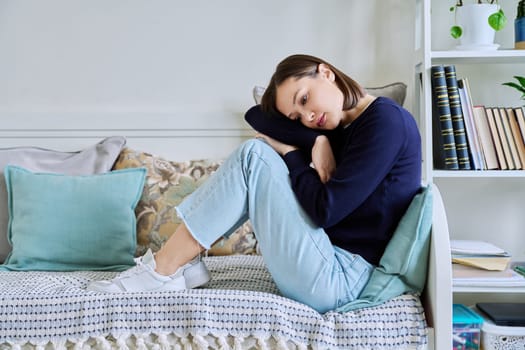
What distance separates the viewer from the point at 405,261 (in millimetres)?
1466

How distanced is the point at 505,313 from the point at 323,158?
755 mm

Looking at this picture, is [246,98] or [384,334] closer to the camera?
[384,334]

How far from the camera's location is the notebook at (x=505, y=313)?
5.78 ft

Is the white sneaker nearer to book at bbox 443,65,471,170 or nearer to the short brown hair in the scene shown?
the short brown hair

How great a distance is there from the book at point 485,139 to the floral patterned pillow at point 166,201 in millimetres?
785

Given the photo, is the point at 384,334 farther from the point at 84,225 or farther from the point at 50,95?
the point at 50,95

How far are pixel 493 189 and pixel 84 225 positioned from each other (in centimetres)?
140

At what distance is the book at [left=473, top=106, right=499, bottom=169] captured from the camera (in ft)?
6.51

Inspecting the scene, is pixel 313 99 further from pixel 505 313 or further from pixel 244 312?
pixel 505 313

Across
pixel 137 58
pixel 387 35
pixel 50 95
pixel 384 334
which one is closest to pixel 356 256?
pixel 384 334

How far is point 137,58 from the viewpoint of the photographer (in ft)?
7.63

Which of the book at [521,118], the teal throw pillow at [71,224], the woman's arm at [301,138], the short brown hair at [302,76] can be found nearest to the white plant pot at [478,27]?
the book at [521,118]

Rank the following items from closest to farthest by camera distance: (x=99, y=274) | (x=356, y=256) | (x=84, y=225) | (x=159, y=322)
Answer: (x=159, y=322) < (x=356, y=256) < (x=99, y=274) < (x=84, y=225)

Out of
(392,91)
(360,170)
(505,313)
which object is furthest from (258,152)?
(505,313)
